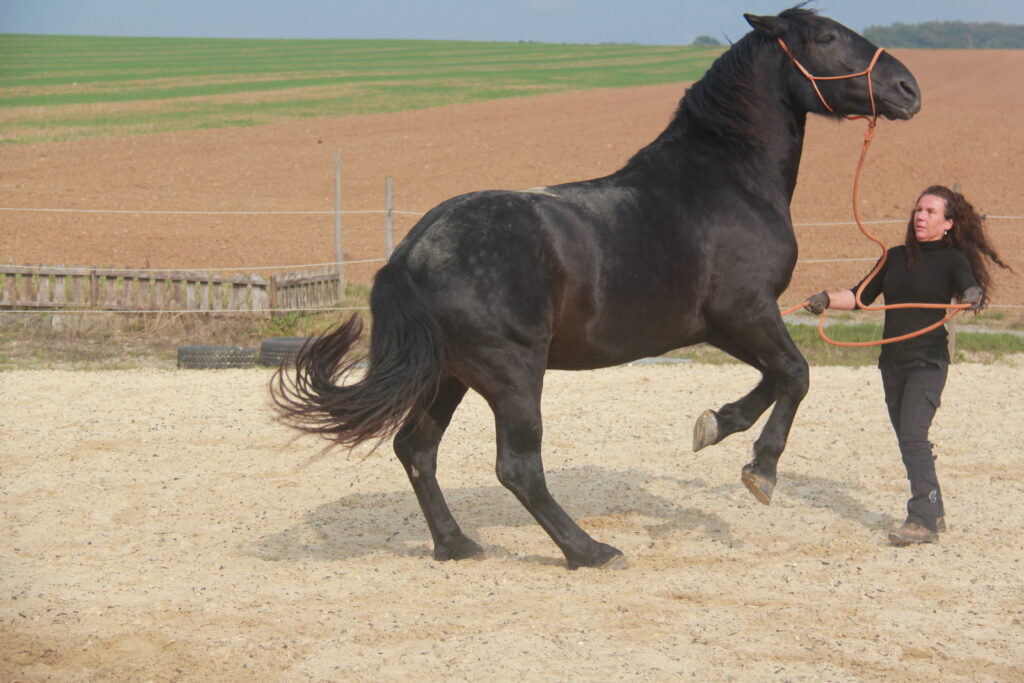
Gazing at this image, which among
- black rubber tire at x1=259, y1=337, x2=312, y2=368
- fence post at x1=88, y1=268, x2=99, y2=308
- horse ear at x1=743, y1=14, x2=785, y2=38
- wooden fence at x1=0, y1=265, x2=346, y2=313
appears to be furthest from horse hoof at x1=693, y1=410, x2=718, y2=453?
fence post at x1=88, y1=268, x2=99, y2=308

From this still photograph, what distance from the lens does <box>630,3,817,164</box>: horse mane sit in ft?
16.1

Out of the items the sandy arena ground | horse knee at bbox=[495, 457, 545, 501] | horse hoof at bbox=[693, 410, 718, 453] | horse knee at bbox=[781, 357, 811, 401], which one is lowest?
the sandy arena ground

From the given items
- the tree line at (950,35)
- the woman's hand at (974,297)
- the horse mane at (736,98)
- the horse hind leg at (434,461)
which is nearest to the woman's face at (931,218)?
the woman's hand at (974,297)

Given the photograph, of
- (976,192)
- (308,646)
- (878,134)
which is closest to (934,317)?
(308,646)

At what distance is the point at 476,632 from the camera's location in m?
3.98

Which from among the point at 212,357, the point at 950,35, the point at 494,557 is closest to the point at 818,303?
the point at 494,557

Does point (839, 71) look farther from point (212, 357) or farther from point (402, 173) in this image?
point (402, 173)

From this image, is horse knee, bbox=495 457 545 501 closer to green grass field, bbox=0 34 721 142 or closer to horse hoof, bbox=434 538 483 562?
horse hoof, bbox=434 538 483 562

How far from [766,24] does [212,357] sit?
6525 mm

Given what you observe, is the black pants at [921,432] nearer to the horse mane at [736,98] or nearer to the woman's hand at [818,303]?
the woman's hand at [818,303]

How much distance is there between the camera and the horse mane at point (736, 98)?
16.1ft

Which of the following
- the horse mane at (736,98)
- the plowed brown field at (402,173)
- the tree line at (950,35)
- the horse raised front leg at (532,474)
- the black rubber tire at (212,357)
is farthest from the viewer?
the tree line at (950,35)

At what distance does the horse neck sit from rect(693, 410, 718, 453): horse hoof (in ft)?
3.44

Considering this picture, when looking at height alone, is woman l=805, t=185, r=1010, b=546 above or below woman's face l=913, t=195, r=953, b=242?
below
